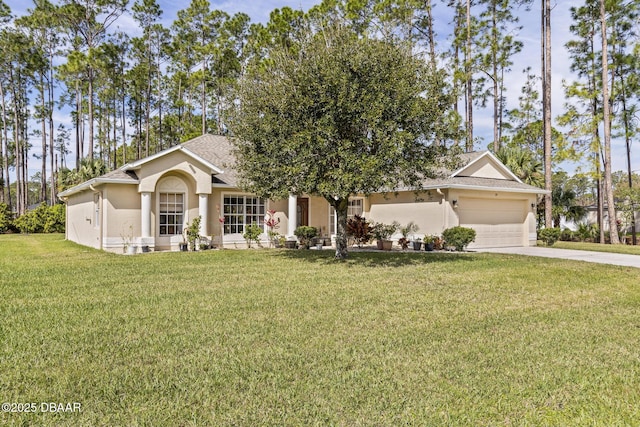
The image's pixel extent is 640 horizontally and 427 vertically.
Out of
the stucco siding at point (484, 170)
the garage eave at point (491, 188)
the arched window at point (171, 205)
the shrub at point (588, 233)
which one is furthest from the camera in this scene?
the shrub at point (588, 233)

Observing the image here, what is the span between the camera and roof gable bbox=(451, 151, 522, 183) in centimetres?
1800

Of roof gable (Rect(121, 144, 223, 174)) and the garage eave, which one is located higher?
roof gable (Rect(121, 144, 223, 174))

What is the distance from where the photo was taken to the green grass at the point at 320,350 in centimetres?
338

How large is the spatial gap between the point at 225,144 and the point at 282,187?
11.0m

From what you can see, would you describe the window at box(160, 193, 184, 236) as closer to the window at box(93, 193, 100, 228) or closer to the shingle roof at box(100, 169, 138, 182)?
the shingle roof at box(100, 169, 138, 182)

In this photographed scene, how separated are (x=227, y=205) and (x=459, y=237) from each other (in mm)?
9420

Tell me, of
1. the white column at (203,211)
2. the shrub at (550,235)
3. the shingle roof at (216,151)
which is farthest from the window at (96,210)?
the shrub at (550,235)

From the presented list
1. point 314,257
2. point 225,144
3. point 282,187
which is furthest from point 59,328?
point 225,144

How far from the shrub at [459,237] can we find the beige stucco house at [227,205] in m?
0.73

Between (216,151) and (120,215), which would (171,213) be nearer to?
(120,215)

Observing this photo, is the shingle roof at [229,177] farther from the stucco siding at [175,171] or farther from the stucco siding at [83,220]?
the stucco siding at [83,220]

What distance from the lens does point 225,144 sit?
835 inches

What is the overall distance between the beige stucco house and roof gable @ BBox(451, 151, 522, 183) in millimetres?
46

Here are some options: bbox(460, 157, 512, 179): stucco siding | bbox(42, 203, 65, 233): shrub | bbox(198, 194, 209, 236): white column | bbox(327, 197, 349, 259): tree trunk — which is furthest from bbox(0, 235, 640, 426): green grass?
bbox(42, 203, 65, 233): shrub
